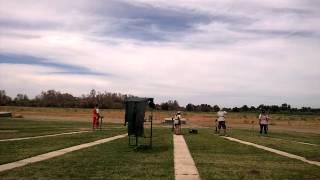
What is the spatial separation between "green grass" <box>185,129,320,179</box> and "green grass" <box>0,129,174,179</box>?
0.98m

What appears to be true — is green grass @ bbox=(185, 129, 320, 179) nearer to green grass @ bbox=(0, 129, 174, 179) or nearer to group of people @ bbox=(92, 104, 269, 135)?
green grass @ bbox=(0, 129, 174, 179)

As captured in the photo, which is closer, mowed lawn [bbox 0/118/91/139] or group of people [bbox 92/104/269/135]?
mowed lawn [bbox 0/118/91/139]

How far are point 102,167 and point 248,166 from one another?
3.94 m

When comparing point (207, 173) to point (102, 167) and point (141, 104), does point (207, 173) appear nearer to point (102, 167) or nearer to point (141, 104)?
point (102, 167)

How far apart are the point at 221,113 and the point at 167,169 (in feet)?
65.6

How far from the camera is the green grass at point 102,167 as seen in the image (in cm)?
1254

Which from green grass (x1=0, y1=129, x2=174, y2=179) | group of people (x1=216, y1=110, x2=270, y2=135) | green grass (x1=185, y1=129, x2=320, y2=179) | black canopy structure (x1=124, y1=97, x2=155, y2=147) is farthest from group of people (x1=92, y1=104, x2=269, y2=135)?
green grass (x1=0, y1=129, x2=174, y2=179)

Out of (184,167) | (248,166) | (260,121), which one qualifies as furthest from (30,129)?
(248,166)

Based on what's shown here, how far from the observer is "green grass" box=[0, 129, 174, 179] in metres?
12.5

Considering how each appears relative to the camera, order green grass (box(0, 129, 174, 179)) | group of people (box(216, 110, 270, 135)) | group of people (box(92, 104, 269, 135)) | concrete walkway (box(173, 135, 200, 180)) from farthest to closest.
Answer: group of people (box(216, 110, 270, 135)) < group of people (box(92, 104, 269, 135)) < concrete walkway (box(173, 135, 200, 180)) < green grass (box(0, 129, 174, 179))

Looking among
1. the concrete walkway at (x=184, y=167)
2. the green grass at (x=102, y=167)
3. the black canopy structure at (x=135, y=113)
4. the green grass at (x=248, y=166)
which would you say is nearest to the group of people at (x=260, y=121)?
the green grass at (x=248, y=166)

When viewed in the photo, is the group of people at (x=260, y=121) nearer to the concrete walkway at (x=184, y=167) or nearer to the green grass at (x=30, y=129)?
the green grass at (x=30, y=129)

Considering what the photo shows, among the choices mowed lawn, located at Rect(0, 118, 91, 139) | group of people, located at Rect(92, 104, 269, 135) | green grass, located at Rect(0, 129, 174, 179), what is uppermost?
group of people, located at Rect(92, 104, 269, 135)

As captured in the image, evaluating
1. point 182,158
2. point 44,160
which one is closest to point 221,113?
point 182,158
